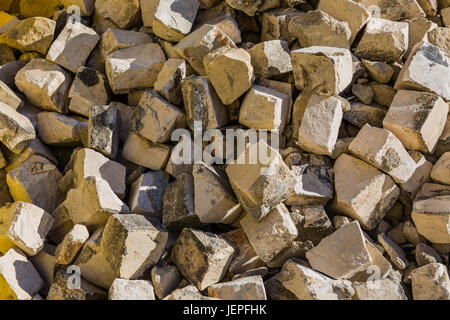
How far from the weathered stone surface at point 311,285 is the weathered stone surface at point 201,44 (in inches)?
47.6

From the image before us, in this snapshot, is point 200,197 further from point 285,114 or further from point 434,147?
point 434,147

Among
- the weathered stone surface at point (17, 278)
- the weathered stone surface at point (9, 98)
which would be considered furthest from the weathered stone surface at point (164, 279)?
the weathered stone surface at point (9, 98)

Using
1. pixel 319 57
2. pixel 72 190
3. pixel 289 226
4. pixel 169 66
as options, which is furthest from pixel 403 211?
pixel 72 190

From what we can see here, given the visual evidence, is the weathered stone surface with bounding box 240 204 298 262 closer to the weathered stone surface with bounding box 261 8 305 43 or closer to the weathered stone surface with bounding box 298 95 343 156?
the weathered stone surface with bounding box 298 95 343 156

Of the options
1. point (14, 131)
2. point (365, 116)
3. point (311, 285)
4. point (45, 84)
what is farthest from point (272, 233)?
point (45, 84)

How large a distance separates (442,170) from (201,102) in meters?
1.26

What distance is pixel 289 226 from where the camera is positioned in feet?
7.41

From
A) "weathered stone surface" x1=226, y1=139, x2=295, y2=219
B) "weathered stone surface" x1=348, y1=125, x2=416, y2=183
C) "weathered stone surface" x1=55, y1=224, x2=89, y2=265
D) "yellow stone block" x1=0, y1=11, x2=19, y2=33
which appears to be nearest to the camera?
"weathered stone surface" x1=226, y1=139, x2=295, y2=219

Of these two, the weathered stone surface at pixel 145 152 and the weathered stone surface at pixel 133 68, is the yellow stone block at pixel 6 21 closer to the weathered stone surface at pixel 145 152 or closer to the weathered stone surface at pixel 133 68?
the weathered stone surface at pixel 133 68

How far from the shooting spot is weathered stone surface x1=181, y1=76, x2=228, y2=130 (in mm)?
2539

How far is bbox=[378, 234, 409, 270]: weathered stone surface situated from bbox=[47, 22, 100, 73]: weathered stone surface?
78.2 inches

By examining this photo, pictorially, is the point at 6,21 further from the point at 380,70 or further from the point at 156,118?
the point at 380,70

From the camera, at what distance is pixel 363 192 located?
7.81 ft

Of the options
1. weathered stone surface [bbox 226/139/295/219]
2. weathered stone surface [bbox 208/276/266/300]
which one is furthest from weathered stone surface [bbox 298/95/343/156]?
weathered stone surface [bbox 208/276/266/300]
